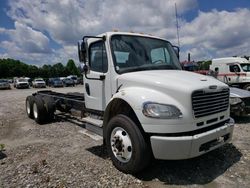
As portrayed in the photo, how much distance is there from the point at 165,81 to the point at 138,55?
1197 millimetres

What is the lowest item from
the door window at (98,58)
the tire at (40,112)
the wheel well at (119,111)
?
the tire at (40,112)

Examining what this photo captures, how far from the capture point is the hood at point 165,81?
3826 mm

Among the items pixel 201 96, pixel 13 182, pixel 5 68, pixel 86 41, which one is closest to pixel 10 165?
pixel 13 182

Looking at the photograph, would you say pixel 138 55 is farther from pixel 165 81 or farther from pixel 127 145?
pixel 127 145

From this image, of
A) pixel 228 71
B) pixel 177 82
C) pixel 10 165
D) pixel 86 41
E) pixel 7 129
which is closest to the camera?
pixel 177 82

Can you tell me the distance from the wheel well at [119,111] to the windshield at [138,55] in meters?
0.65

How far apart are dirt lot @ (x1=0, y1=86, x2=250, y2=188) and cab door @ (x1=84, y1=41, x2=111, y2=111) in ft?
3.69

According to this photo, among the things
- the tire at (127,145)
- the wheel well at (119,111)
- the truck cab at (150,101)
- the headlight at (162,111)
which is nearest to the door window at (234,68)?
the truck cab at (150,101)

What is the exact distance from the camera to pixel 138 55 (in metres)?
4.98

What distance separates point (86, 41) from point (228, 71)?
15.9 meters

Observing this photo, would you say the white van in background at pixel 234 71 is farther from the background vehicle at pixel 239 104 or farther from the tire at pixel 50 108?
the tire at pixel 50 108

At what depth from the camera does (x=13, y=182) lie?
13.6 ft

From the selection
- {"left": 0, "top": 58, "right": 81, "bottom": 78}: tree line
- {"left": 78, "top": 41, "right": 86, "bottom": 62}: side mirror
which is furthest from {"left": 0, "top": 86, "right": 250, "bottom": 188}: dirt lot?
{"left": 0, "top": 58, "right": 81, "bottom": 78}: tree line

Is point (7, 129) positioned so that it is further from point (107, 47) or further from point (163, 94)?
point (163, 94)
